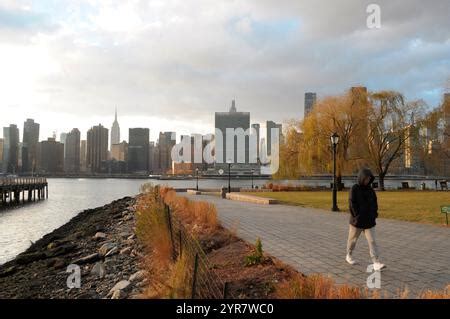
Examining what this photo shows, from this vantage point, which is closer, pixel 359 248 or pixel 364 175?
pixel 364 175

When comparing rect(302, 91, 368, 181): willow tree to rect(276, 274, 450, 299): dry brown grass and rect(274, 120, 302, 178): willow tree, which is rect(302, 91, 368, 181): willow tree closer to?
rect(274, 120, 302, 178): willow tree

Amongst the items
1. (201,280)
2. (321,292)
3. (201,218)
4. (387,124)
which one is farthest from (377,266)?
(387,124)

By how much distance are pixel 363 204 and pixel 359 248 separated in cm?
227

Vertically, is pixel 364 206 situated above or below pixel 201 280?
above

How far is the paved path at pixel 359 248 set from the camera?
6977mm

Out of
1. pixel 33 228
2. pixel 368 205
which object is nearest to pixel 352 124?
pixel 33 228

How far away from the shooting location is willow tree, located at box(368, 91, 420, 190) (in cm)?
4534

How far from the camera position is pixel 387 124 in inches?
1817

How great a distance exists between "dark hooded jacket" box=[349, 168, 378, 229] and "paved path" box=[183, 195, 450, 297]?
0.81 metres

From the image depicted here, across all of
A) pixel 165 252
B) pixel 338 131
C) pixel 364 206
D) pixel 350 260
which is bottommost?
pixel 165 252

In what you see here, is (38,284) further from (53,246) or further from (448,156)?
(448,156)
